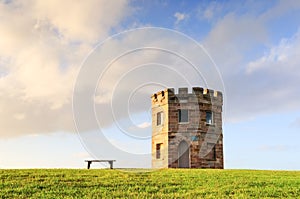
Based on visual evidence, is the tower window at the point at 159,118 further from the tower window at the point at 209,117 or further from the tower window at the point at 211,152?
the tower window at the point at 211,152

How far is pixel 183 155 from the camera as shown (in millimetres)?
35250

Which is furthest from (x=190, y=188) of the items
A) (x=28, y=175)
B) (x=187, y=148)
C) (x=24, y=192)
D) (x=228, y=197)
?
(x=187, y=148)

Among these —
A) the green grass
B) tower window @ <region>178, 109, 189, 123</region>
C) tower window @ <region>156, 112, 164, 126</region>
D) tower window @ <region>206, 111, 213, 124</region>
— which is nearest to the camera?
the green grass

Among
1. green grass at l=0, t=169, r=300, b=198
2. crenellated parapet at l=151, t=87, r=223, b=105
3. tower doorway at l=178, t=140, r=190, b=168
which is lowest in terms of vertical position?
green grass at l=0, t=169, r=300, b=198

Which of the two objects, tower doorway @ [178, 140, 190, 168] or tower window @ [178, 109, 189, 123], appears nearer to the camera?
Result: tower doorway @ [178, 140, 190, 168]

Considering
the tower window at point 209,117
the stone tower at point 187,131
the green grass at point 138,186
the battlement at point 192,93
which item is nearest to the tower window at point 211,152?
the stone tower at point 187,131

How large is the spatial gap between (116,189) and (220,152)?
20.5m

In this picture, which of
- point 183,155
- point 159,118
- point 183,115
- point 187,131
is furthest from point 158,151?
point 183,115

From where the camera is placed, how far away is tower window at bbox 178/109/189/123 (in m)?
35.4

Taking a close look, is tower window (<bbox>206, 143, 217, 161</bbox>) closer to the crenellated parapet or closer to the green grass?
the crenellated parapet

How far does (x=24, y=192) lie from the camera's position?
1677cm

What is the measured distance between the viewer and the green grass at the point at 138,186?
16.3m

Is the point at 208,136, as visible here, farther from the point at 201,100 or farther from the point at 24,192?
the point at 24,192

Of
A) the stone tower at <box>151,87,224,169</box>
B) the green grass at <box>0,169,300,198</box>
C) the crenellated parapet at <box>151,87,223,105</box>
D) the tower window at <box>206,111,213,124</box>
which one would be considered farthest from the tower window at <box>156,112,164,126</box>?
the green grass at <box>0,169,300,198</box>
